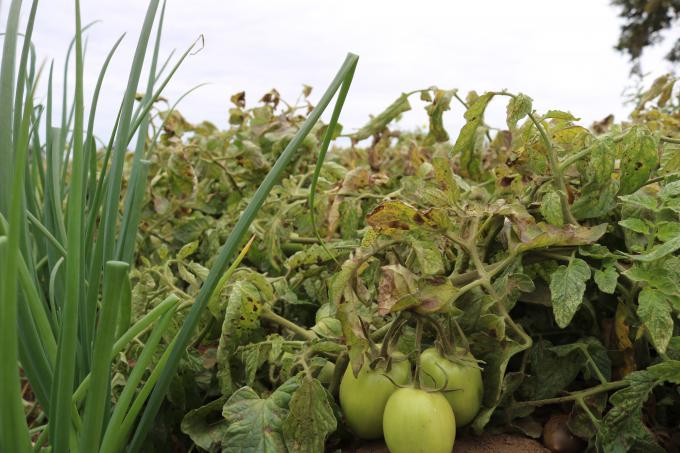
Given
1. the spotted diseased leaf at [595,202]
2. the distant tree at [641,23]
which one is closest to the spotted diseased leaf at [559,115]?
the spotted diseased leaf at [595,202]

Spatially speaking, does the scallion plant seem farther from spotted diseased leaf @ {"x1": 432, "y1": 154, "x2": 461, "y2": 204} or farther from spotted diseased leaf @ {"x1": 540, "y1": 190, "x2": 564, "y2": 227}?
spotted diseased leaf @ {"x1": 540, "y1": 190, "x2": 564, "y2": 227}

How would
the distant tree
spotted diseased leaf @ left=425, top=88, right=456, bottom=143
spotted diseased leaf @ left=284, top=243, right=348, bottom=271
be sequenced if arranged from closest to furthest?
1. spotted diseased leaf @ left=284, top=243, right=348, bottom=271
2. spotted diseased leaf @ left=425, top=88, right=456, bottom=143
3. the distant tree

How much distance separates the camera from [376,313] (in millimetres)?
1024

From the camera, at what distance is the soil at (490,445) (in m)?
0.98

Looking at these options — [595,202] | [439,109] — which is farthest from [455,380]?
[439,109]

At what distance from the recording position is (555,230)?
1.00 m

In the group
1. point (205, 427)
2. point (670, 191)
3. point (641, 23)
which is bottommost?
point (205, 427)

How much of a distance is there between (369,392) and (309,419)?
92 millimetres

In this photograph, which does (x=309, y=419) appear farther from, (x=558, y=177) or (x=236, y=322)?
(x=558, y=177)

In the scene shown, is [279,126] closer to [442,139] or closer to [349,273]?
[442,139]

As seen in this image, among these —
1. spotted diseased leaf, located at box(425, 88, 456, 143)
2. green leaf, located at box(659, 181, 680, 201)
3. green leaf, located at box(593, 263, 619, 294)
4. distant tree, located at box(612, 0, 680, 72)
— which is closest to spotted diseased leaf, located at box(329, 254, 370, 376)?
green leaf, located at box(593, 263, 619, 294)

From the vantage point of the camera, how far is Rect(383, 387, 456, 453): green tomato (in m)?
0.86

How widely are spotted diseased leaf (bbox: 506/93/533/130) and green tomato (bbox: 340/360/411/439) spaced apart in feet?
1.37

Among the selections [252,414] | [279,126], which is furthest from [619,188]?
[279,126]
